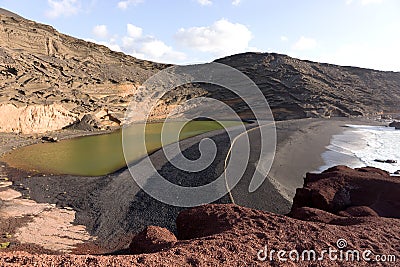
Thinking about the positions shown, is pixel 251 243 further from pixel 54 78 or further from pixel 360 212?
pixel 54 78

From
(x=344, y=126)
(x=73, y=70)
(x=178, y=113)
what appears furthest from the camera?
(x=178, y=113)

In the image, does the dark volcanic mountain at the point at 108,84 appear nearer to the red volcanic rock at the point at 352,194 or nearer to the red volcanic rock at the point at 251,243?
the red volcanic rock at the point at 352,194

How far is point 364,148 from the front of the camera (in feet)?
75.2

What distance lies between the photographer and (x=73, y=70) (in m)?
31.4

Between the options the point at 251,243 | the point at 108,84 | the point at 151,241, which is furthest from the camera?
the point at 108,84

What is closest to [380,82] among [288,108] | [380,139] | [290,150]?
[288,108]

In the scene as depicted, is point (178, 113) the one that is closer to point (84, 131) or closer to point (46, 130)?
point (84, 131)

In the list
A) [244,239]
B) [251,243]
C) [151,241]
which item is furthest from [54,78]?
[251,243]

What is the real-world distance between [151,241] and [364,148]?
879 inches

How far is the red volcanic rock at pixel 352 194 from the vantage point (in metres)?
6.92

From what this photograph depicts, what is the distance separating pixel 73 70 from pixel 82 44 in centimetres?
784

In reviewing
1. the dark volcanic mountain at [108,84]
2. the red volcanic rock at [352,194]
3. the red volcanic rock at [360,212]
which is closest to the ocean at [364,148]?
the red volcanic rock at [352,194]

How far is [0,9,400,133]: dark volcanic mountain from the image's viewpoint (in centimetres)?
2541

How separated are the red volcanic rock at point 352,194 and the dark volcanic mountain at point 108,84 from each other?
22.8 meters
